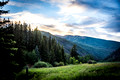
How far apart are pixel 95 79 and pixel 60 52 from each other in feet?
209

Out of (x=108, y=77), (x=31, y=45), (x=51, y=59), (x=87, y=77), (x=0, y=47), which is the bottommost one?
(x=51, y=59)

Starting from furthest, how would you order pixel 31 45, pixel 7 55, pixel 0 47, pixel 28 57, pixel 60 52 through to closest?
1. pixel 31 45
2. pixel 60 52
3. pixel 28 57
4. pixel 7 55
5. pixel 0 47

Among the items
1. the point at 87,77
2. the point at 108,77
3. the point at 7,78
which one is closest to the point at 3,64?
the point at 7,78

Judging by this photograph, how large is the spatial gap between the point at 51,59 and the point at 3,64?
51700 mm

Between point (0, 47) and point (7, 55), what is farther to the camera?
point (7, 55)

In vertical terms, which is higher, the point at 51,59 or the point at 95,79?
the point at 95,79

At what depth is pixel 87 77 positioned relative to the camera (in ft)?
31.8

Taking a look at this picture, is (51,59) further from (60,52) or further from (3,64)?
(3,64)

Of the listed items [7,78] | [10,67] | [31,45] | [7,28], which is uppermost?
[7,28]

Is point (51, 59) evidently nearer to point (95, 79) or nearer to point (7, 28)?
point (7, 28)

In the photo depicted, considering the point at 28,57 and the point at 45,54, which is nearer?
the point at 28,57

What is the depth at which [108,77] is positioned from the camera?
8.64 m

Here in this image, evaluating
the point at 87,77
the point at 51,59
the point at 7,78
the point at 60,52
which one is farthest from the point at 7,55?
the point at 60,52

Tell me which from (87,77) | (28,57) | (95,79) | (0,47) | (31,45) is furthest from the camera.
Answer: (31,45)
